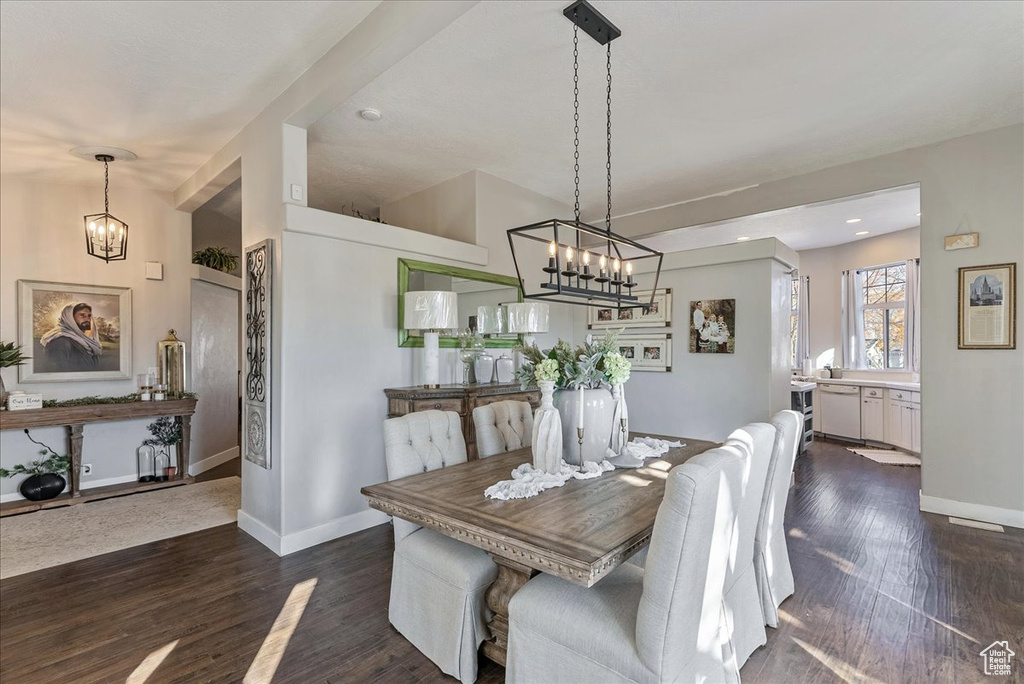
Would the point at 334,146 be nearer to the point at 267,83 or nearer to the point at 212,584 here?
the point at 267,83

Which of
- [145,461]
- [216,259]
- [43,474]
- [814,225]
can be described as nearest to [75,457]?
[43,474]

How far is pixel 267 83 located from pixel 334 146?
0.95 metres

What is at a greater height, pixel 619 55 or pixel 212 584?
pixel 619 55

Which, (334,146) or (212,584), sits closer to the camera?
(212,584)

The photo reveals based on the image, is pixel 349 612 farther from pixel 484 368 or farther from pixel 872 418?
pixel 872 418

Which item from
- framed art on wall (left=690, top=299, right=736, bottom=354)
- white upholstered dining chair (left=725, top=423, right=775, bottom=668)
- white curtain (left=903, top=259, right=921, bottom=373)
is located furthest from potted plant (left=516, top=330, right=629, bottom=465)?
white curtain (left=903, top=259, right=921, bottom=373)

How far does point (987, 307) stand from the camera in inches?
147

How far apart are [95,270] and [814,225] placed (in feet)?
26.6

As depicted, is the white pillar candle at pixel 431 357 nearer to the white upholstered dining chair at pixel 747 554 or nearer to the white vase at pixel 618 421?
the white vase at pixel 618 421

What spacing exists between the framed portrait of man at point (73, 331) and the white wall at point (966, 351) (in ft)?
23.4

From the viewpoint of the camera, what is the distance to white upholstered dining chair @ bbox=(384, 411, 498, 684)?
74.7 inches

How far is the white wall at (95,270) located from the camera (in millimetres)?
4297

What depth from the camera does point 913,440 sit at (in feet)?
19.9

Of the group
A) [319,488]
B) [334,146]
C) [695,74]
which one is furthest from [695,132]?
[319,488]
